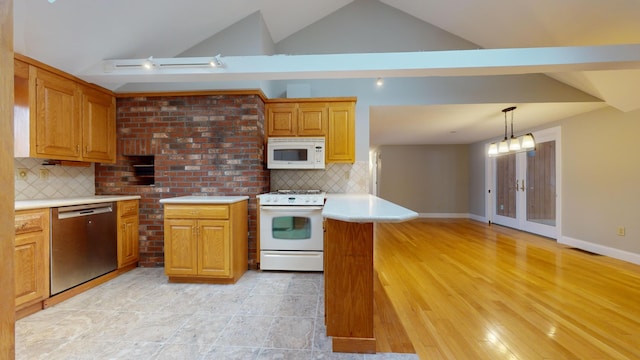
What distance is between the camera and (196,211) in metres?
2.62

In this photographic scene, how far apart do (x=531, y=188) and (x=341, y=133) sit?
4.53 meters

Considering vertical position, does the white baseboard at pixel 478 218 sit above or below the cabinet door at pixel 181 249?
below

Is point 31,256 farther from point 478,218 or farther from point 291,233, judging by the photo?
point 478,218

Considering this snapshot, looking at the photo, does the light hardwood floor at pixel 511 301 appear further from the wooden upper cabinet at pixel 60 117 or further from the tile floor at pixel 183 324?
the wooden upper cabinet at pixel 60 117

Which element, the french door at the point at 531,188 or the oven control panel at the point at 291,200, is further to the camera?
the french door at the point at 531,188

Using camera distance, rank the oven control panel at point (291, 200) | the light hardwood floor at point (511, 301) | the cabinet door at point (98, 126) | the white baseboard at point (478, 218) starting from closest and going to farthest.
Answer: the light hardwood floor at point (511, 301)
the cabinet door at point (98, 126)
the oven control panel at point (291, 200)
the white baseboard at point (478, 218)

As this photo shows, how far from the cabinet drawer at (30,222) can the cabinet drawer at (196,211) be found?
89cm

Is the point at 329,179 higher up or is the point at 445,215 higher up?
the point at 329,179

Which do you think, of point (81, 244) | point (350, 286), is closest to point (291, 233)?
point (350, 286)

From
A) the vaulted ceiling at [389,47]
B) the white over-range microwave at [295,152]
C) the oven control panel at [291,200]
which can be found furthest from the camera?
the white over-range microwave at [295,152]

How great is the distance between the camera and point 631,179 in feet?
11.2

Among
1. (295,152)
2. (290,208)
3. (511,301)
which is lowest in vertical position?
(511,301)

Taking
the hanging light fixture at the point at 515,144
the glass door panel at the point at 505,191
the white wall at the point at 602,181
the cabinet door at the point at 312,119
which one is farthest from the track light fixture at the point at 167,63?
the glass door panel at the point at 505,191

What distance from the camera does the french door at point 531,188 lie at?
462cm
